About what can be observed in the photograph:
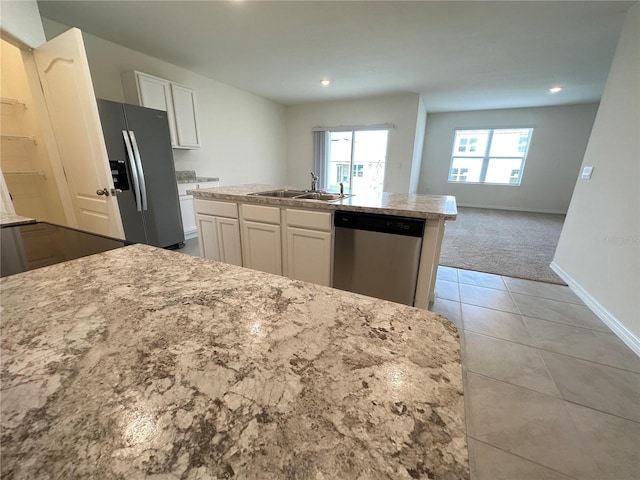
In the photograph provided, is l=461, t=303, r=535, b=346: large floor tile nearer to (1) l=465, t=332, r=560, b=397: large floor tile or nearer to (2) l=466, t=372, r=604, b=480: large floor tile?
(1) l=465, t=332, r=560, b=397: large floor tile

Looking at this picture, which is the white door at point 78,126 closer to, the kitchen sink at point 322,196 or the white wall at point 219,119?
the white wall at point 219,119

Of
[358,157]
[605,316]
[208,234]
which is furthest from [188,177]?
[605,316]

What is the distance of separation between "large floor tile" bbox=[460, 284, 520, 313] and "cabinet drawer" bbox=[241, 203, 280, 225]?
5.94 ft

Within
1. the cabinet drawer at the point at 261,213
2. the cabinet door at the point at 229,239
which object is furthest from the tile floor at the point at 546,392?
the cabinet door at the point at 229,239

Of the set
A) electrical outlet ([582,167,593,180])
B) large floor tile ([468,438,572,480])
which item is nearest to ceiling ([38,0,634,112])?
electrical outlet ([582,167,593,180])

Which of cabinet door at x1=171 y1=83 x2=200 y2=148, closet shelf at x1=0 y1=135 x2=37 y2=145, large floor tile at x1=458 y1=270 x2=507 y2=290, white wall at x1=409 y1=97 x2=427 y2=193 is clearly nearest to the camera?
closet shelf at x1=0 y1=135 x2=37 y2=145

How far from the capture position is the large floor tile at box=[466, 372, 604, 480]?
1.06 metres

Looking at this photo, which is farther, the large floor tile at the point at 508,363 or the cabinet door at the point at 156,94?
the cabinet door at the point at 156,94

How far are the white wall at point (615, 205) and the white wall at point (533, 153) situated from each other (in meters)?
4.43

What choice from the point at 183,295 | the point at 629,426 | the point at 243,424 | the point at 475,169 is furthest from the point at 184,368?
the point at 475,169

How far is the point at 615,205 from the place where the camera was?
200 centimetres

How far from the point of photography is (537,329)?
187cm

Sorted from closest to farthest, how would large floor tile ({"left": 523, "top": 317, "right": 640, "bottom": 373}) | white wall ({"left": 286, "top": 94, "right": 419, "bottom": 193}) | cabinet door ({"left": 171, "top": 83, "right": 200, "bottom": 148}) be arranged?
1. large floor tile ({"left": 523, "top": 317, "right": 640, "bottom": 373})
2. cabinet door ({"left": 171, "top": 83, "right": 200, "bottom": 148})
3. white wall ({"left": 286, "top": 94, "right": 419, "bottom": 193})

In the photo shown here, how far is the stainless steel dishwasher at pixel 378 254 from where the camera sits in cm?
172
